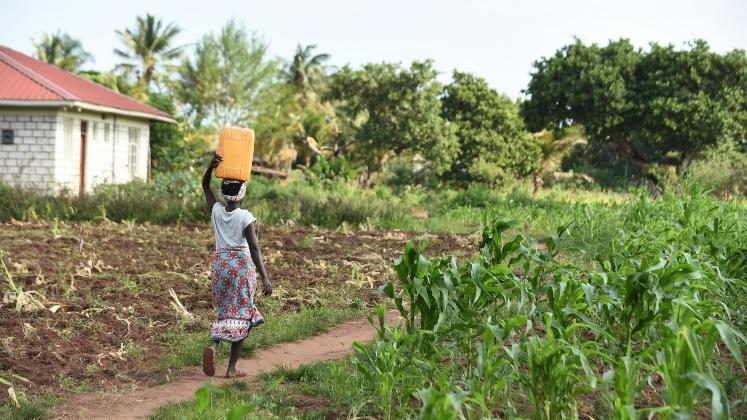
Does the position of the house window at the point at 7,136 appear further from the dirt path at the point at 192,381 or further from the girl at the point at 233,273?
the girl at the point at 233,273

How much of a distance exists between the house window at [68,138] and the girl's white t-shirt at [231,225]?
1690cm

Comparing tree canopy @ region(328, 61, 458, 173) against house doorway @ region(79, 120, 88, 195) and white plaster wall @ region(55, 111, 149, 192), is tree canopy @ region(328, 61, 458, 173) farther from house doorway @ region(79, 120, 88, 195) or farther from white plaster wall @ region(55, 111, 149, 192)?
house doorway @ region(79, 120, 88, 195)

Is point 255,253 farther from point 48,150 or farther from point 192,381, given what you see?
point 48,150

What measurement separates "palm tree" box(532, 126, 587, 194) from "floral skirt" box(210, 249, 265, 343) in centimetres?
3238

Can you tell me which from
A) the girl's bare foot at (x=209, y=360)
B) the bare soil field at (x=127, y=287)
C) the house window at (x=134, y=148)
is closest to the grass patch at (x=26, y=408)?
the bare soil field at (x=127, y=287)

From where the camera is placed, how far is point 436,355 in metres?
4.86

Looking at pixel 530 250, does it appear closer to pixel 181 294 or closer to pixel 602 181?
pixel 181 294

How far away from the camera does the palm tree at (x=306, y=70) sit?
49.9 meters

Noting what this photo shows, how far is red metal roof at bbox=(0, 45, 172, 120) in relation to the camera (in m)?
20.2

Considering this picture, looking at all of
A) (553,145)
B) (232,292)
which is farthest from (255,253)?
(553,145)

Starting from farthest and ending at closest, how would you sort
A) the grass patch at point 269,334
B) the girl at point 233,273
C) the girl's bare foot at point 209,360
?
1. the grass patch at point 269,334
2. the girl at point 233,273
3. the girl's bare foot at point 209,360

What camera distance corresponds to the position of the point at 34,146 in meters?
20.5

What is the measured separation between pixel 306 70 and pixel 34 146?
33809 millimetres

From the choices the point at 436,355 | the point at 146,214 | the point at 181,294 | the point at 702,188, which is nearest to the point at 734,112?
the point at 702,188
